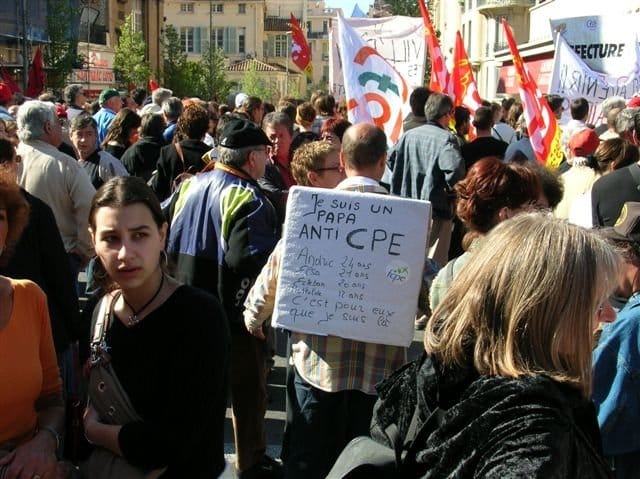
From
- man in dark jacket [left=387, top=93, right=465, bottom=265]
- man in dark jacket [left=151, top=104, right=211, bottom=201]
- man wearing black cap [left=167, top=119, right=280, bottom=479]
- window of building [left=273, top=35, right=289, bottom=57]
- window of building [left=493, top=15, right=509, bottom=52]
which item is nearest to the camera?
man wearing black cap [left=167, top=119, right=280, bottom=479]

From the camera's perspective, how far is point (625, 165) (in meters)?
5.37

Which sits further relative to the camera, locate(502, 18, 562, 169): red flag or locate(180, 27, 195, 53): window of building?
locate(180, 27, 195, 53): window of building

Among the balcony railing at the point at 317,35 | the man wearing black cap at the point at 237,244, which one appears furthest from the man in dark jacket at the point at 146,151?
the balcony railing at the point at 317,35

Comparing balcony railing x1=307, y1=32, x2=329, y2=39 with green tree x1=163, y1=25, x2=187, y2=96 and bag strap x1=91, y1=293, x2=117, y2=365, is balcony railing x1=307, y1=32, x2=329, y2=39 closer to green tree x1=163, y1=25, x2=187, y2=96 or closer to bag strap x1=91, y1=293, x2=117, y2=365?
green tree x1=163, y1=25, x2=187, y2=96

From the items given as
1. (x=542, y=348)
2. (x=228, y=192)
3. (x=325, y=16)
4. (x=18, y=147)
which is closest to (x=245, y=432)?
(x=228, y=192)

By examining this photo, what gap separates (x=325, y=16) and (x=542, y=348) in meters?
141

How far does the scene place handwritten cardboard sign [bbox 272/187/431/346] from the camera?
3.48m

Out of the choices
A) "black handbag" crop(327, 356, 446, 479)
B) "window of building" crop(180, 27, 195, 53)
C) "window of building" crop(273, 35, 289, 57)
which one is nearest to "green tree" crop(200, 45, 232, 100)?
"window of building" crop(180, 27, 195, 53)

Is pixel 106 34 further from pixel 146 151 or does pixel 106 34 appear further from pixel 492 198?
pixel 492 198

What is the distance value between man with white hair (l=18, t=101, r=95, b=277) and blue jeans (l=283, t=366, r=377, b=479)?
2319 millimetres

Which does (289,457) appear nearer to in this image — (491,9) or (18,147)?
(18,147)

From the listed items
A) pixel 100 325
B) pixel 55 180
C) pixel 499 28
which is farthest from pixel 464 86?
pixel 499 28

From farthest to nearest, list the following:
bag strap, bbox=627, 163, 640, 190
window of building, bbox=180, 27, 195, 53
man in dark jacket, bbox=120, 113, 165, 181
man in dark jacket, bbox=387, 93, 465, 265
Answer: window of building, bbox=180, 27, 195, 53, man in dark jacket, bbox=120, 113, 165, 181, man in dark jacket, bbox=387, 93, 465, 265, bag strap, bbox=627, 163, 640, 190

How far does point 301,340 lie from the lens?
3.79m
